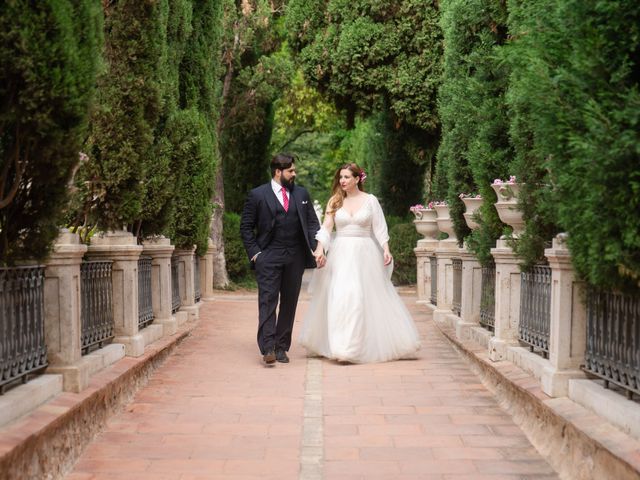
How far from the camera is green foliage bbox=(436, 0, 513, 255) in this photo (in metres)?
10.1

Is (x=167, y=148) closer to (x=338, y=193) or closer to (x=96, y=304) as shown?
(x=338, y=193)

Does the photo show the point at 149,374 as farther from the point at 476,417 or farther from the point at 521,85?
the point at 521,85

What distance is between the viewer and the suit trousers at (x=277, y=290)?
10.0m

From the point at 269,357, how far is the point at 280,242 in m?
1.28

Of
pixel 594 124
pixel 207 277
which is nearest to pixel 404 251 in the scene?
pixel 207 277

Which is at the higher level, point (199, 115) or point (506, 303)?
point (199, 115)

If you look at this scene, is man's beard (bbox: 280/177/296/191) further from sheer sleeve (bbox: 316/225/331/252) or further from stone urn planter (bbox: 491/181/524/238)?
stone urn planter (bbox: 491/181/524/238)

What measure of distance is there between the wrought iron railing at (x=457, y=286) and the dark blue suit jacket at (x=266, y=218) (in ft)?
10.7

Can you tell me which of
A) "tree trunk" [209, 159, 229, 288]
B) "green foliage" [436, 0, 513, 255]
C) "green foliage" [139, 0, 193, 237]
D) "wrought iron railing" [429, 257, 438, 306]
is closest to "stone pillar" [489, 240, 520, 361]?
"green foliage" [436, 0, 513, 255]

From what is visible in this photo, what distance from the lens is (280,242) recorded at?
1024 cm

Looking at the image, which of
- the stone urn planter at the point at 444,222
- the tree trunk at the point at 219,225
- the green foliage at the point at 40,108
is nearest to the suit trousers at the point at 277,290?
the green foliage at the point at 40,108

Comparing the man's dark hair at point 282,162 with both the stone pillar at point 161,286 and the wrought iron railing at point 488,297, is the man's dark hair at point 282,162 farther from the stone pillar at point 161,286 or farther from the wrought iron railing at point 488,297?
the wrought iron railing at point 488,297

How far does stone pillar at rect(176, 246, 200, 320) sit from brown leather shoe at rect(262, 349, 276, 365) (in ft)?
17.2

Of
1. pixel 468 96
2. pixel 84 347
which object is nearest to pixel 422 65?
pixel 468 96
